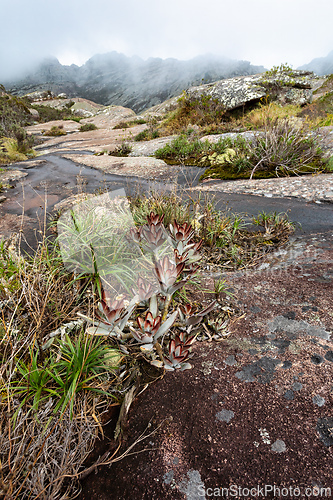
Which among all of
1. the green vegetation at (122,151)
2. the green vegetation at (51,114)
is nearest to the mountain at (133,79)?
the green vegetation at (51,114)

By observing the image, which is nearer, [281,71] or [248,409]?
[248,409]

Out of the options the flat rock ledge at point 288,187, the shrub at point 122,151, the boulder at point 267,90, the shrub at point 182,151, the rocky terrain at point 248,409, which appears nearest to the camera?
the rocky terrain at point 248,409

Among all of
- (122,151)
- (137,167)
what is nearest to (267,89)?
(122,151)

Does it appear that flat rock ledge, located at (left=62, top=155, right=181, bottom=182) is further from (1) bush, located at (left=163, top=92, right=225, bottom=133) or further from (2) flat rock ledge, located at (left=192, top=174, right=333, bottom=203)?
(1) bush, located at (left=163, top=92, right=225, bottom=133)

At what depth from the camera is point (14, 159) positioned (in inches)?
406

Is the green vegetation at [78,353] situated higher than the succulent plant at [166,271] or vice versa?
the succulent plant at [166,271]

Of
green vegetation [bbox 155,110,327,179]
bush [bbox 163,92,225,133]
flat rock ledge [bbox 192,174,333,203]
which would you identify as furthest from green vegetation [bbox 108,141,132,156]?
flat rock ledge [bbox 192,174,333,203]

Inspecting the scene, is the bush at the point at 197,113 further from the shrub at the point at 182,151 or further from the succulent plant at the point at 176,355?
the succulent plant at the point at 176,355

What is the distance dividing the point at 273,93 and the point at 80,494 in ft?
49.6

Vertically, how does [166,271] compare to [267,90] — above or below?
below

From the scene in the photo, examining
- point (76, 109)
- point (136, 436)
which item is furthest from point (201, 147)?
point (76, 109)

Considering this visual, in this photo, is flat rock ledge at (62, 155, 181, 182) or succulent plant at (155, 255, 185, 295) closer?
succulent plant at (155, 255, 185, 295)

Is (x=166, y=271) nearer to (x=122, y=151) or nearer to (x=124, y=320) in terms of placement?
(x=124, y=320)

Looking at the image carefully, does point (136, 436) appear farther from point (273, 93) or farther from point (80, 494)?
point (273, 93)
